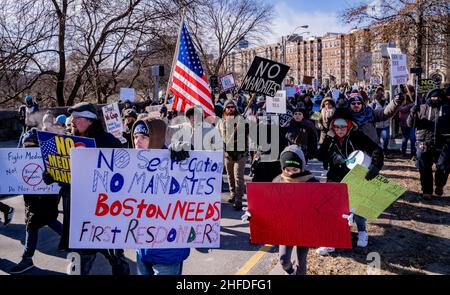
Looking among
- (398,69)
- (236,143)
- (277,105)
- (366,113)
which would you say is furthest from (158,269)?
(398,69)

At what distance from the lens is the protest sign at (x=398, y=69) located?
1000 centimetres

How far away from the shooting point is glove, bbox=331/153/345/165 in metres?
4.73

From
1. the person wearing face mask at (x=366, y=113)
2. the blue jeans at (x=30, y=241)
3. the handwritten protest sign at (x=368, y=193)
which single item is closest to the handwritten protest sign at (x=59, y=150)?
the blue jeans at (x=30, y=241)

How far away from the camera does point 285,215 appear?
10.5ft

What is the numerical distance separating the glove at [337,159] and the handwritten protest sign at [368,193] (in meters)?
0.99

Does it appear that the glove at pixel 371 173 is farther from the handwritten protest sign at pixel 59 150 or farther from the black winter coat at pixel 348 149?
the handwritten protest sign at pixel 59 150

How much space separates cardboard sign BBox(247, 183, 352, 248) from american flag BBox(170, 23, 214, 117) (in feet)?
9.25

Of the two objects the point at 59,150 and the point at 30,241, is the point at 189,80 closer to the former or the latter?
the point at 59,150

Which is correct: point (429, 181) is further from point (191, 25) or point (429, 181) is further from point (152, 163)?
point (191, 25)

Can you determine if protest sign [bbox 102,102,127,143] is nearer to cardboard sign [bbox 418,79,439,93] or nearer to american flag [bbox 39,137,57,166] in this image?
american flag [bbox 39,137,57,166]

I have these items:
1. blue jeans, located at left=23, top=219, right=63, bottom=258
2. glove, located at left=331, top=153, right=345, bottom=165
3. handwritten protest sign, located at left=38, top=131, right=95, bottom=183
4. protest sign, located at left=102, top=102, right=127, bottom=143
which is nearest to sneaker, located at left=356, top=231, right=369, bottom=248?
glove, located at left=331, top=153, right=345, bottom=165

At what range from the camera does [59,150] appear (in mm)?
3613
